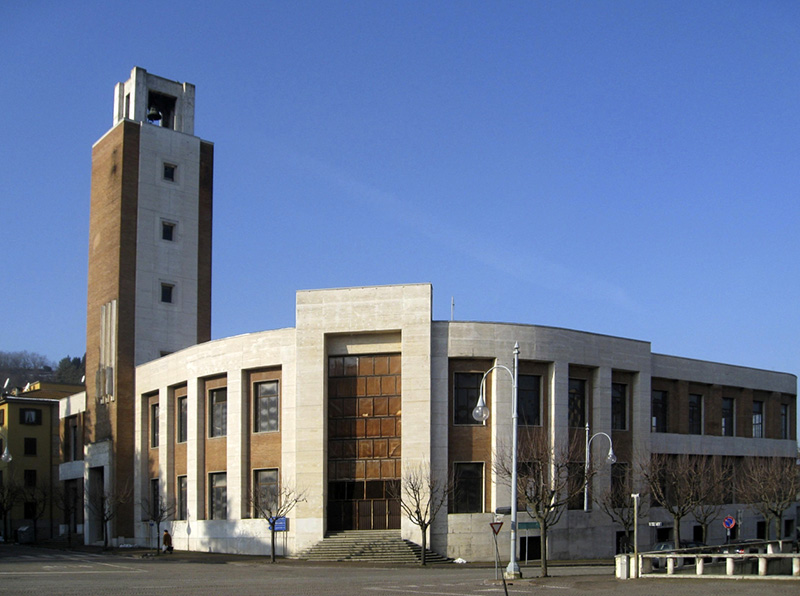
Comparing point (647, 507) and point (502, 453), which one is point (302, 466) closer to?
point (502, 453)

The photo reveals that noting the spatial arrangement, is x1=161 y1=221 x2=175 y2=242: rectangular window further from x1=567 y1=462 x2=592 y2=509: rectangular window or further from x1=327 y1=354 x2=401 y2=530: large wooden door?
x1=567 y1=462 x2=592 y2=509: rectangular window

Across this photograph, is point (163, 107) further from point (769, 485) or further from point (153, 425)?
point (769, 485)

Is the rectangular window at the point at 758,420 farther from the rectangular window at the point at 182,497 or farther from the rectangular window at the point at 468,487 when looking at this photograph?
the rectangular window at the point at 182,497

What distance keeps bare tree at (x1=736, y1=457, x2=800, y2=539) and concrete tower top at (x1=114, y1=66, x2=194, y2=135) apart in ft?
143

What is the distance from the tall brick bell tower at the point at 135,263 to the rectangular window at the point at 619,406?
2828 centimetres

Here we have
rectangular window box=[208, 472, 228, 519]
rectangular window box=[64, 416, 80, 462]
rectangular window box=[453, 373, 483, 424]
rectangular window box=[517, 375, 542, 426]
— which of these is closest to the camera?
rectangular window box=[453, 373, 483, 424]

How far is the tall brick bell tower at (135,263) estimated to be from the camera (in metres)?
65.3

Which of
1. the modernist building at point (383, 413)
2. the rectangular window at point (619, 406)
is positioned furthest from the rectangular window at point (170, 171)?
the rectangular window at point (619, 406)

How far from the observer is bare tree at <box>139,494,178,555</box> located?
Result: 5881 centimetres

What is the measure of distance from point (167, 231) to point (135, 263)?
349 cm

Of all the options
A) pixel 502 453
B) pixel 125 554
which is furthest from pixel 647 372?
pixel 125 554

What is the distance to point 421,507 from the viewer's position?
49.3 metres

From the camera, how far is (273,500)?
5341cm

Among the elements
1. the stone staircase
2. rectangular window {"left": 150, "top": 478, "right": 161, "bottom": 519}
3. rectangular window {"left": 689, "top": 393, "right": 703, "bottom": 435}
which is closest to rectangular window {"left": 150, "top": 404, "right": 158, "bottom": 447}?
rectangular window {"left": 150, "top": 478, "right": 161, "bottom": 519}
